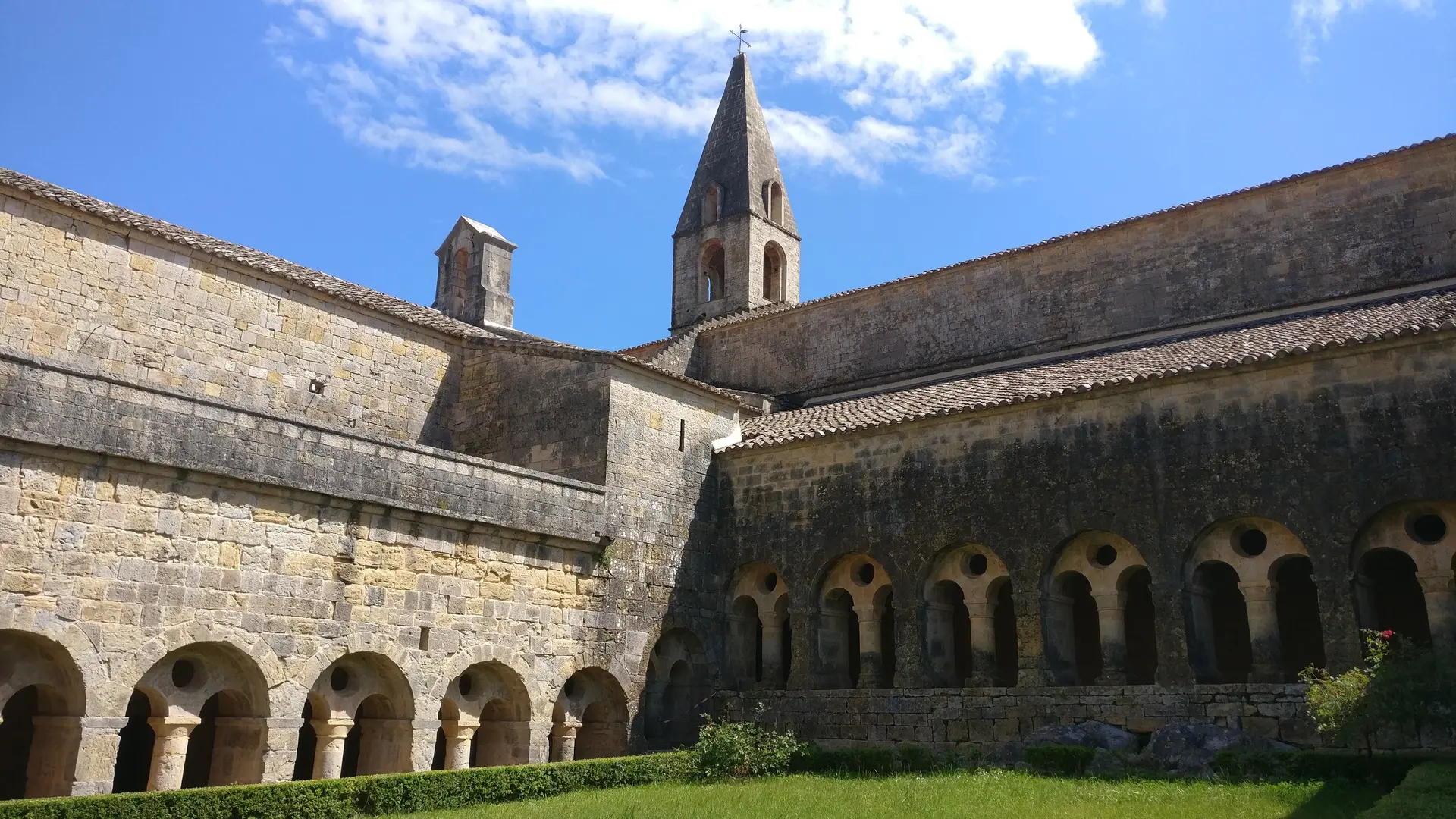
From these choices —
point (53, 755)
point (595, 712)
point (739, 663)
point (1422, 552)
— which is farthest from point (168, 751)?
point (1422, 552)

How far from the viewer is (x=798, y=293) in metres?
31.6

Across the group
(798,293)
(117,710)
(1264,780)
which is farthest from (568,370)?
(798,293)

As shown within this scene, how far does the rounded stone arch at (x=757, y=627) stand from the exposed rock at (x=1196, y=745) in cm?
629

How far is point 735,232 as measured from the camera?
30.5 metres

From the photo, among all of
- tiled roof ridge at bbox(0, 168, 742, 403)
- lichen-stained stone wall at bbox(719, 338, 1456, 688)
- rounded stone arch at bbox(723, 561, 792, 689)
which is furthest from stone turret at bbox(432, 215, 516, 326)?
rounded stone arch at bbox(723, 561, 792, 689)

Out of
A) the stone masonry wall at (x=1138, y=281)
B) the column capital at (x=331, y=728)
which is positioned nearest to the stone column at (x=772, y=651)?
the stone masonry wall at (x=1138, y=281)

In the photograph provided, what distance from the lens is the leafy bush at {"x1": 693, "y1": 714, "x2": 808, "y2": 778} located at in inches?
563

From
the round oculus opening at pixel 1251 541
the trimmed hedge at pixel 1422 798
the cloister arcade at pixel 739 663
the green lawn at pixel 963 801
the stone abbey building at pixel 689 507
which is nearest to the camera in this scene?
the trimmed hedge at pixel 1422 798

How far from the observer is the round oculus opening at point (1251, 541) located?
1365 centimetres

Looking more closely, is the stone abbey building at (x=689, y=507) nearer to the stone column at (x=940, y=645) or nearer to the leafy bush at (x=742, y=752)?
the stone column at (x=940, y=645)

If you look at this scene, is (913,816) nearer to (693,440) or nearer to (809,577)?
(809,577)

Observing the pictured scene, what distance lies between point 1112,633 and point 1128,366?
3.72 metres

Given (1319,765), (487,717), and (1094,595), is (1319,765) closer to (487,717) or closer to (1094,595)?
(1094,595)

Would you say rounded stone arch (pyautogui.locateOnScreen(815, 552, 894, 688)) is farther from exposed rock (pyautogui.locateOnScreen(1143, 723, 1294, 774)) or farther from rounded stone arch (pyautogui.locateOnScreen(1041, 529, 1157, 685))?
exposed rock (pyautogui.locateOnScreen(1143, 723, 1294, 774))
